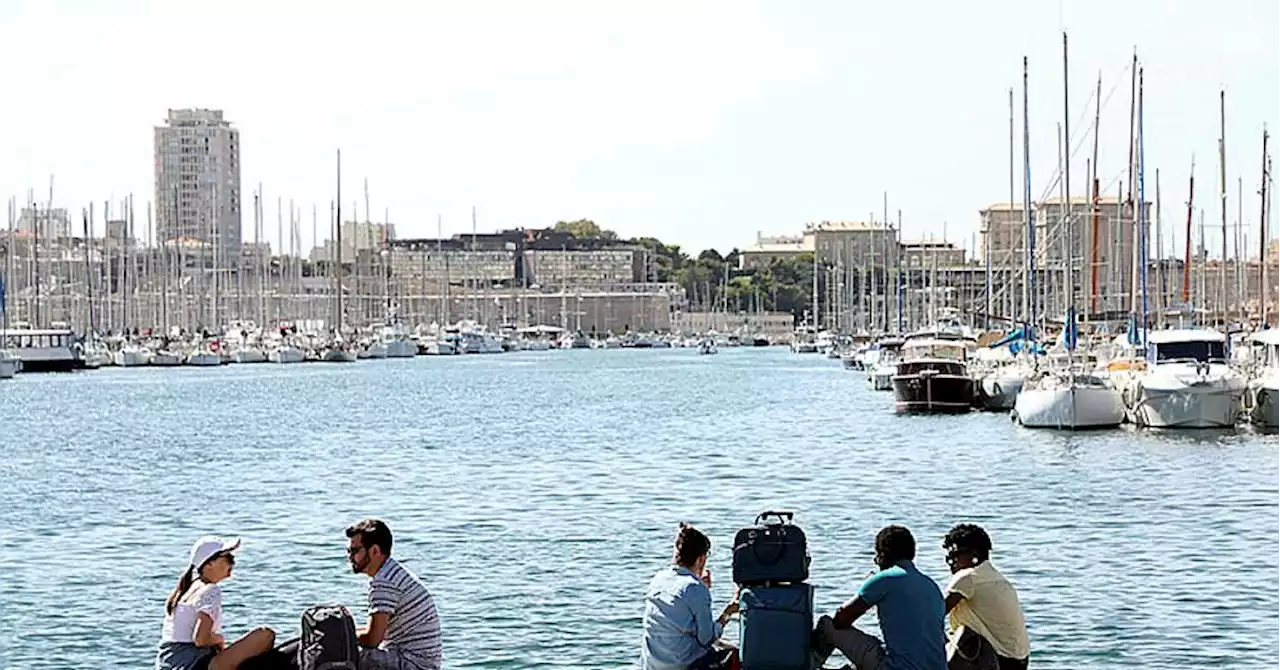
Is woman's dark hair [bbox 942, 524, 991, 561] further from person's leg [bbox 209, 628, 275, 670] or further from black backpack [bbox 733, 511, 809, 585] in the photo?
person's leg [bbox 209, 628, 275, 670]

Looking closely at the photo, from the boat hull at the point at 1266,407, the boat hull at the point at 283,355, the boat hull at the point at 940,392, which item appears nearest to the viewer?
the boat hull at the point at 1266,407

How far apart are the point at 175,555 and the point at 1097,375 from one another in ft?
105

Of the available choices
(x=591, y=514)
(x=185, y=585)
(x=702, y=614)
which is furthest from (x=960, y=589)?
(x=591, y=514)

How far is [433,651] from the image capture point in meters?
14.1

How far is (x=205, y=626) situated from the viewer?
13844mm

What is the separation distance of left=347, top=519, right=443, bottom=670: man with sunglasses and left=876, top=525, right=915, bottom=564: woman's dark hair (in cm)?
299

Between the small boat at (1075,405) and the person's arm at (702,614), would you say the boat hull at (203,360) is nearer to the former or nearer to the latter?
the small boat at (1075,405)

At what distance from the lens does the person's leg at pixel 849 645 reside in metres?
13.9

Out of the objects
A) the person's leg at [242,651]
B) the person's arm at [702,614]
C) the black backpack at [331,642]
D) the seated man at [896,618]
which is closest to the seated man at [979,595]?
the seated man at [896,618]

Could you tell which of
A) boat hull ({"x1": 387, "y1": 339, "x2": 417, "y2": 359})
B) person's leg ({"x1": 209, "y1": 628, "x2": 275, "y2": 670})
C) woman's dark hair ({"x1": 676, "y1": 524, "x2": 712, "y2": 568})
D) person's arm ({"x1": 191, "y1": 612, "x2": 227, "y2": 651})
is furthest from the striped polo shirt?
boat hull ({"x1": 387, "y1": 339, "x2": 417, "y2": 359})

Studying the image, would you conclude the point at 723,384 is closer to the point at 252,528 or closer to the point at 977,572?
the point at 252,528

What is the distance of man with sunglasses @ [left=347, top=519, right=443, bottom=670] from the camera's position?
13773 mm

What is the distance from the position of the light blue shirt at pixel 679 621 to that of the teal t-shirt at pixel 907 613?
106cm

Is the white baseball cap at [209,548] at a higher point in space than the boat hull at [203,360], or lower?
higher
